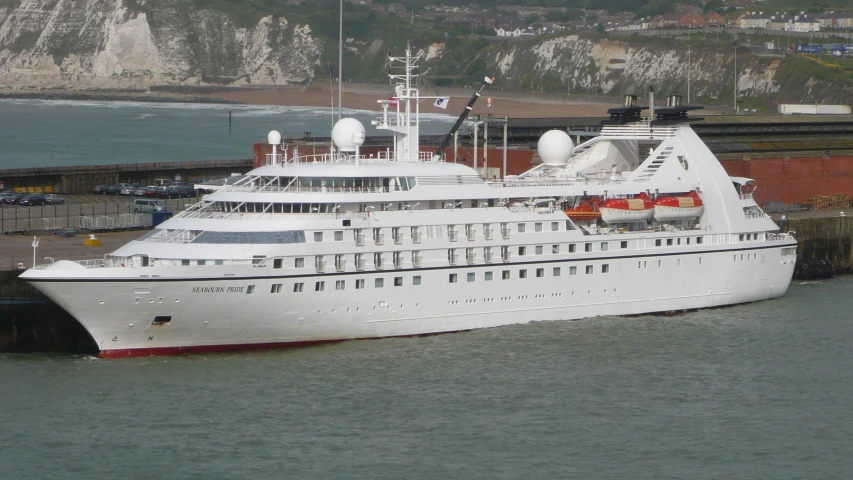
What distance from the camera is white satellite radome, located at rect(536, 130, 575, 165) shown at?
4247cm

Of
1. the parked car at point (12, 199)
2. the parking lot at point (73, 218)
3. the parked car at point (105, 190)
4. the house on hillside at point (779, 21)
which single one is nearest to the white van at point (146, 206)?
the parking lot at point (73, 218)

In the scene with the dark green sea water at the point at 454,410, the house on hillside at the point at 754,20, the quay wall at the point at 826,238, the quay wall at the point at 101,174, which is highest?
the house on hillside at the point at 754,20

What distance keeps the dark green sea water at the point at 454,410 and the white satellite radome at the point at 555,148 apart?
7.00m

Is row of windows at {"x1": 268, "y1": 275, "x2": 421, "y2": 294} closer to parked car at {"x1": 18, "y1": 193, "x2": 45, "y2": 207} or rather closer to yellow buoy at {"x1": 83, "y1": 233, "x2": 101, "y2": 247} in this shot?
yellow buoy at {"x1": 83, "y1": 233, "x2": 101, "y2": 247}

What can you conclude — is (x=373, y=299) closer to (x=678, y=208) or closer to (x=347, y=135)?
(x=347, y=135)

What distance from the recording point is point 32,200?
54.2 m

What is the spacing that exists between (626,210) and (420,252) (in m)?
7.07

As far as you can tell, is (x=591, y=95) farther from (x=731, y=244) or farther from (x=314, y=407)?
(x=314, y=407)

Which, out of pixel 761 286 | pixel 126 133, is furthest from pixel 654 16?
pixel 761 286

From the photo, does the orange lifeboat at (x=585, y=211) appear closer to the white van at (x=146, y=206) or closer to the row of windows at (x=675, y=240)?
the row of windows at (x=675, y=240)

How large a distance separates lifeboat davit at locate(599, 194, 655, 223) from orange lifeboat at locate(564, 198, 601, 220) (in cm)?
25

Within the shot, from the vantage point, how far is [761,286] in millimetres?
43562

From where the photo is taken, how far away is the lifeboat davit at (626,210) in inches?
1574

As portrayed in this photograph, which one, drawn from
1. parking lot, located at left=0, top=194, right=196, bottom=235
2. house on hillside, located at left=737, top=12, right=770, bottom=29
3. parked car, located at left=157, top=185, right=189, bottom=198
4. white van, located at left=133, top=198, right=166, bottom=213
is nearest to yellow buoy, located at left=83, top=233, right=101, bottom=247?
parking lot, located at left=0, top=194, right=196, bottom=235
